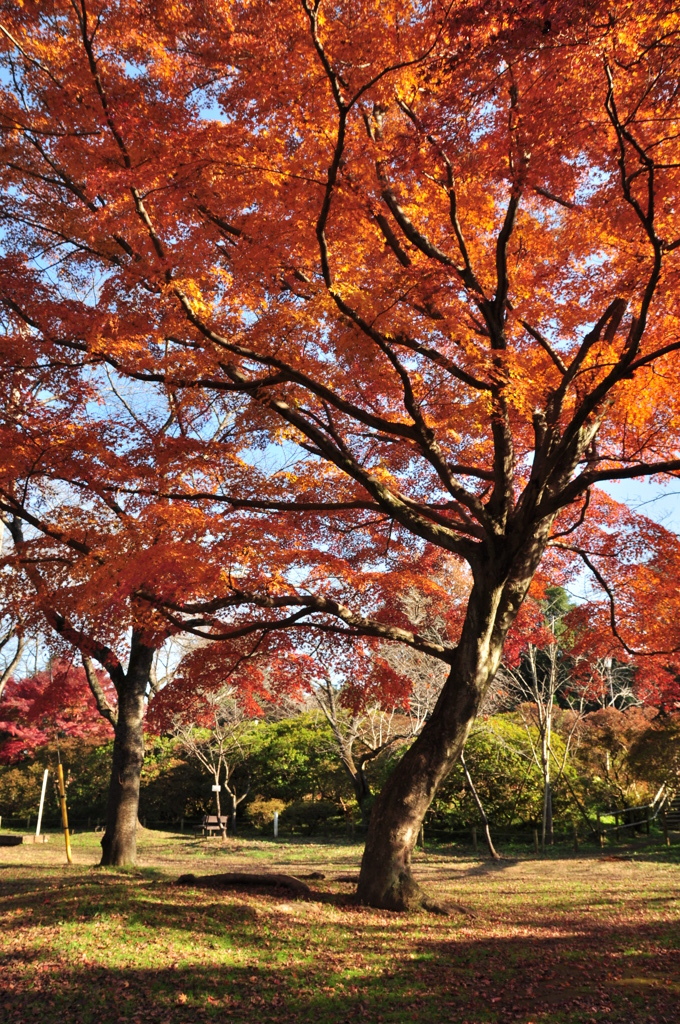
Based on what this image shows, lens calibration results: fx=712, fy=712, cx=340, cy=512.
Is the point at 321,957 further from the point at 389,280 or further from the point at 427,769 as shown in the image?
the point at 389,280

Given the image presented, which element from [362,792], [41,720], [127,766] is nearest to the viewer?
[127,766]

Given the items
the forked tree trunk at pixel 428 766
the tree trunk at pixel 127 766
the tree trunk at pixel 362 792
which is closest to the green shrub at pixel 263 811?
the tree trunk at pixel 362 792

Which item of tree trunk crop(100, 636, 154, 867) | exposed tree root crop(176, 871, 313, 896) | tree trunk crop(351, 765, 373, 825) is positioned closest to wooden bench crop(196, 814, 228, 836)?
tree trunk crop(351, 765, 373, 825)

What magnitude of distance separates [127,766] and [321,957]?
6.10 meters

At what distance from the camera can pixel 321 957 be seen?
5.22 metres

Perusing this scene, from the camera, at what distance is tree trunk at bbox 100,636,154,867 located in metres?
10.3

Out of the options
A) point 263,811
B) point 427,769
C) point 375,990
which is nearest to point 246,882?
point 427,769

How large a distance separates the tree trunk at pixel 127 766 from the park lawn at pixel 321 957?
2121 mm

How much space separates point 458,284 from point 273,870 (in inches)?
378

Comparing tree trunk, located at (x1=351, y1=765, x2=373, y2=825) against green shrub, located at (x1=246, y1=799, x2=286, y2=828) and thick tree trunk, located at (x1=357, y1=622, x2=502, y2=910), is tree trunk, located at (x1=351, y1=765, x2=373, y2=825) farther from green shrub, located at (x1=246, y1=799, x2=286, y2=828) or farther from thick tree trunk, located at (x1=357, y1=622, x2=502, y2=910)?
thick tree trunk, located at (x1=357, y1=622, x2=502, y2=910)

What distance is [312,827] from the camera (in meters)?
18.3

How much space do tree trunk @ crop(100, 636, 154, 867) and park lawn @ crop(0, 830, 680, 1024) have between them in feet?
6.96

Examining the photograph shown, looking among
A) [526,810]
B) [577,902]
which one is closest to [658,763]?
[526,810]

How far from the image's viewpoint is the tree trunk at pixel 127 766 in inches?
407
